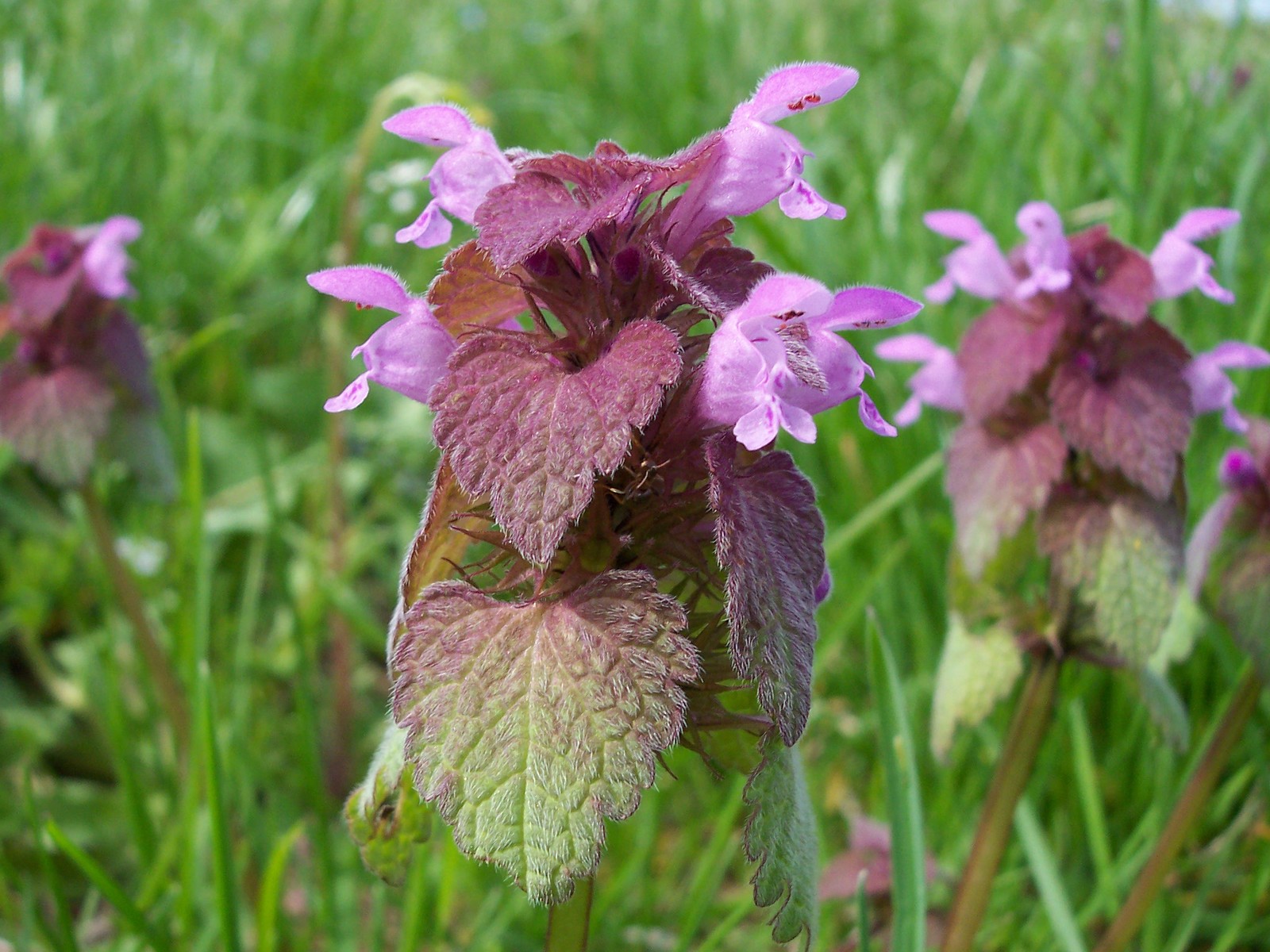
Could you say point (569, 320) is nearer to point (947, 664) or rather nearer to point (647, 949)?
point (947, 664)

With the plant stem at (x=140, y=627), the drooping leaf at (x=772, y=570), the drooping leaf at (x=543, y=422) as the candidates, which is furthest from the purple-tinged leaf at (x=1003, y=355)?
the plant stem at (x=140, y=627)

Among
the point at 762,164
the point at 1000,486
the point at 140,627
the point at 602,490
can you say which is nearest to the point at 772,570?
the point at 602,490

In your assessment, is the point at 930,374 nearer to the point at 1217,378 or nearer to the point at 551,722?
the point at 1217,378

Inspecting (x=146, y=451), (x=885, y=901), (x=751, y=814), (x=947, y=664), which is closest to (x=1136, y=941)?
(x=885, y=901)

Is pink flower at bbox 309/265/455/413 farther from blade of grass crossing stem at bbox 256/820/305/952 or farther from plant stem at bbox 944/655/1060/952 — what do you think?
plant stem at bbox 944/655/1060/952

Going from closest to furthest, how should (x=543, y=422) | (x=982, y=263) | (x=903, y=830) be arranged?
(x=543, y=422)
(x=903, y=830)
(x=982, y=263)
